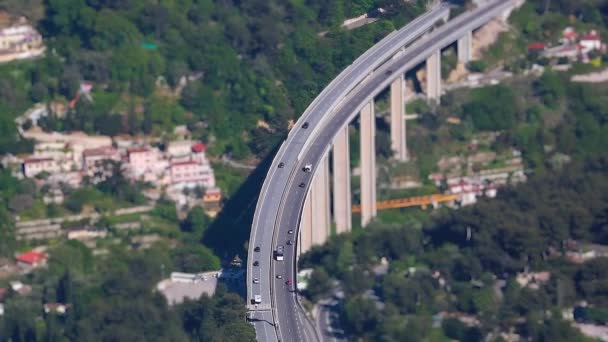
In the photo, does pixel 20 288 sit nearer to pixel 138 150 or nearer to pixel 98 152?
pixel 98 152

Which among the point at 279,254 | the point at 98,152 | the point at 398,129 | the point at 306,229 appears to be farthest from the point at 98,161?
the point at 279,254

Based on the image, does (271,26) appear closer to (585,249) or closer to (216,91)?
(216,91)

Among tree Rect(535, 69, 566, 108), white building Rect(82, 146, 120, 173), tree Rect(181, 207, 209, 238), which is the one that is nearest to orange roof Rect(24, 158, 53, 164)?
white building Rect(82, 146, 120, 173)

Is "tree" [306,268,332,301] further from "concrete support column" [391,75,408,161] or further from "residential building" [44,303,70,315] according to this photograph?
"concrete support column" [391,75,408,161]

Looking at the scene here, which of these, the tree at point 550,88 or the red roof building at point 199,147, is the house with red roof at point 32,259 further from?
the tree at point 550,88

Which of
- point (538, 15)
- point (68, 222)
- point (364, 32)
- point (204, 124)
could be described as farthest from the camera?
point (538, 15)

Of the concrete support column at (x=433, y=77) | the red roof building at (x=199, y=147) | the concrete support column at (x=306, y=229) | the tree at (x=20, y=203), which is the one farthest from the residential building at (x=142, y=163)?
the concrete support column at (x=433, y=77)

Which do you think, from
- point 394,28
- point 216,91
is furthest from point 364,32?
point 216,91
